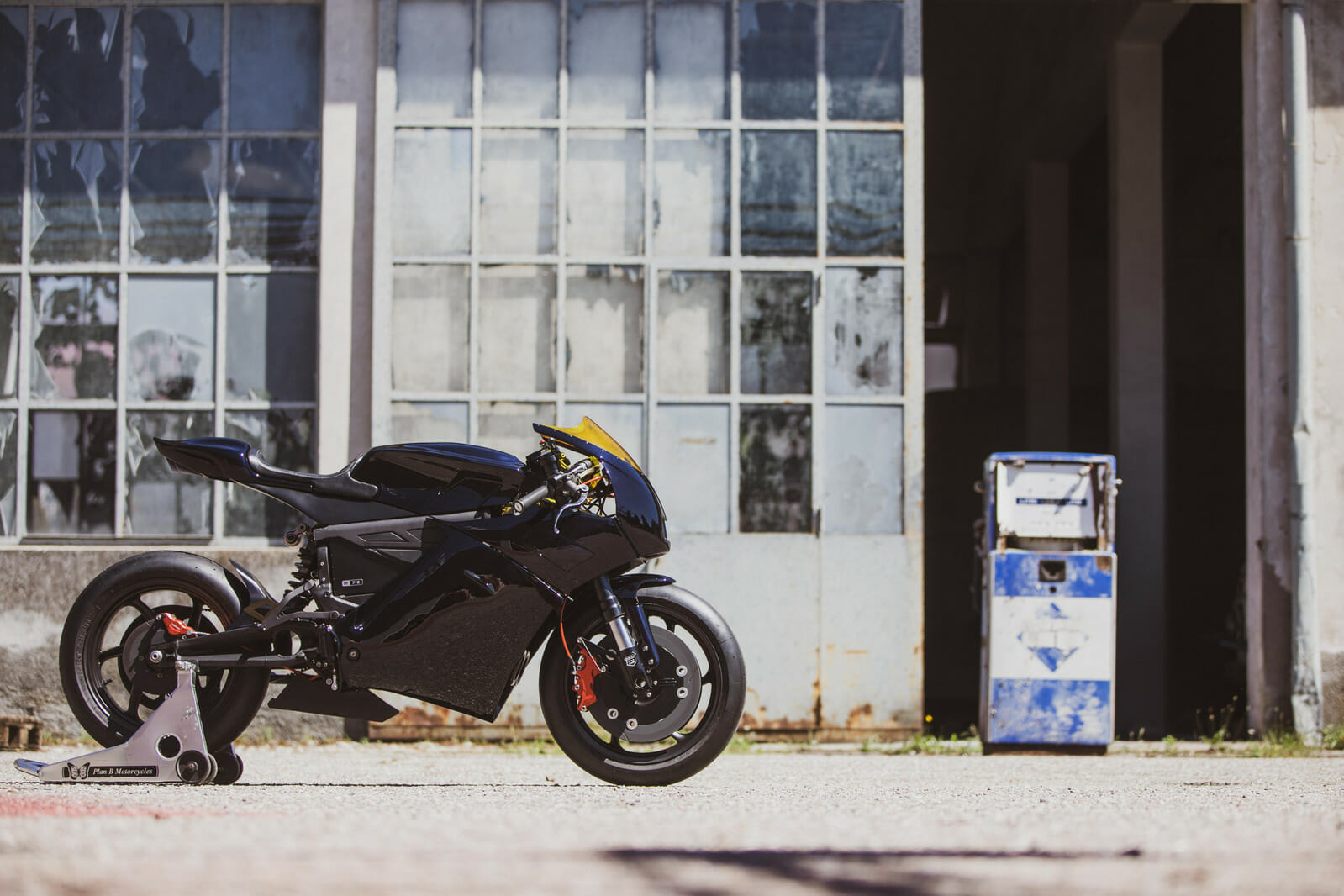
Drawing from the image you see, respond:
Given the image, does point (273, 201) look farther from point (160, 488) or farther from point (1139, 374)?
point (1139, 374)

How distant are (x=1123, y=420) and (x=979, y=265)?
437 inches

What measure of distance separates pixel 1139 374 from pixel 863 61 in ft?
13.6

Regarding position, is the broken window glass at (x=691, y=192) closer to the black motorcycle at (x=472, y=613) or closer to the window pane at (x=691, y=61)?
the window pane at (x=691, y=61)

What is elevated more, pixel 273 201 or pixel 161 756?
pixel 273 201

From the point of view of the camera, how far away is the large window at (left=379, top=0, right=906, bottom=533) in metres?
6.29

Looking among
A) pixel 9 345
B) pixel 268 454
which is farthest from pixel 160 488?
pixel 9 345

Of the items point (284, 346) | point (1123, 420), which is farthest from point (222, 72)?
point (1123, 420)

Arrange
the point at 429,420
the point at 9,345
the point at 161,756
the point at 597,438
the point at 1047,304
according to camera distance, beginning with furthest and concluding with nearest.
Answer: the point at 1047,304 → the point at 9,345 → the point at 429,420 → the point at 597,438 → the point at 161,756

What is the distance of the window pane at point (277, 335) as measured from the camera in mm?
6469

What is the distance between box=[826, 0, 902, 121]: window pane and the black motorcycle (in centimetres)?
327

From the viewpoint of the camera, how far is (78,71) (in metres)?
6.58

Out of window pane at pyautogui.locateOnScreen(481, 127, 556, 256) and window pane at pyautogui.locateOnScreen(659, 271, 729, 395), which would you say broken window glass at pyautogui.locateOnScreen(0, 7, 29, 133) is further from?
window pane at pyautogui.locateOnScreen(659, 271, 729, 395)

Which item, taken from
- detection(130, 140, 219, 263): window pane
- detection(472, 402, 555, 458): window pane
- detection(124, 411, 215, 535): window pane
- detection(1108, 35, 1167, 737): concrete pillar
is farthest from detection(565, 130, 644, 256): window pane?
detection(1108, 35, 1167, 737): concrete pillar

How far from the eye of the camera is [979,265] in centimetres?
1992
